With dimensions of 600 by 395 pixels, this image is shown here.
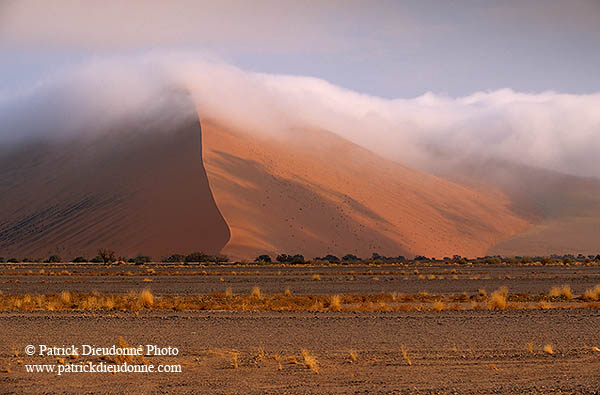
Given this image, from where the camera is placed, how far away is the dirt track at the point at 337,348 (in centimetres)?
936

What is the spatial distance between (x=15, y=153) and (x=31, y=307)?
80.6 meters

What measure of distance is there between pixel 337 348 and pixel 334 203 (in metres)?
56.8

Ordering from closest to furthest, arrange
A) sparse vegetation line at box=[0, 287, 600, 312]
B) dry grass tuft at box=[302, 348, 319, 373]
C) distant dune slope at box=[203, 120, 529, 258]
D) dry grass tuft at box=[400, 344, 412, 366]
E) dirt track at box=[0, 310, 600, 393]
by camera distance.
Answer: dirt track at box=[0, 310, 600, 393] < dry grass tuft at box=[302, 348, 319, 373] < dry grass tuft at box=[400, 344, 412, 366] < sparse vegetation line at box=[0, 287, 600, 312] < distant dune slope at box=[203, 120, 529, 258]

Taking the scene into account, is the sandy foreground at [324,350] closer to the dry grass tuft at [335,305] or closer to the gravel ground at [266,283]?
the dry grass tuft at [335,305]

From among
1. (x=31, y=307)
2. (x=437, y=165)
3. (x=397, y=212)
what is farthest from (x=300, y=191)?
(x=31, y=307)

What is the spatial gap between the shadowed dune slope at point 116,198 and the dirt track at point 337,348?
3752cm

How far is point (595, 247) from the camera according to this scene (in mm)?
80062

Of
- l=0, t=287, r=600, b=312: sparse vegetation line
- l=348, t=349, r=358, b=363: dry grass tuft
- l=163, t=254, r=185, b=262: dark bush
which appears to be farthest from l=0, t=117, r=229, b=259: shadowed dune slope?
l=348, t=349, r=358, b=363: dry grass tuft

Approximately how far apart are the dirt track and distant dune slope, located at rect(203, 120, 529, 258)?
36328 mm

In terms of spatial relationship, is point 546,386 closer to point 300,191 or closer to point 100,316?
point 100,316

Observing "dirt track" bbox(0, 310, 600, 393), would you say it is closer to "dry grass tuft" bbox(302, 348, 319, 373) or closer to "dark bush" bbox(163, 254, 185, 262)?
"dry grass tuft" bbox(302, 348, 319, 373)

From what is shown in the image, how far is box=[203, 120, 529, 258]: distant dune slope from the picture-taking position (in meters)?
60.1

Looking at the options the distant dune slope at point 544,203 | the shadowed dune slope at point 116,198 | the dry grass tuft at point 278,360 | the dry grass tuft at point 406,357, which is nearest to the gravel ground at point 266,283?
the dry grass tuft at point 406,357

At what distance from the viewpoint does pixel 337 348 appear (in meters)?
12.3
